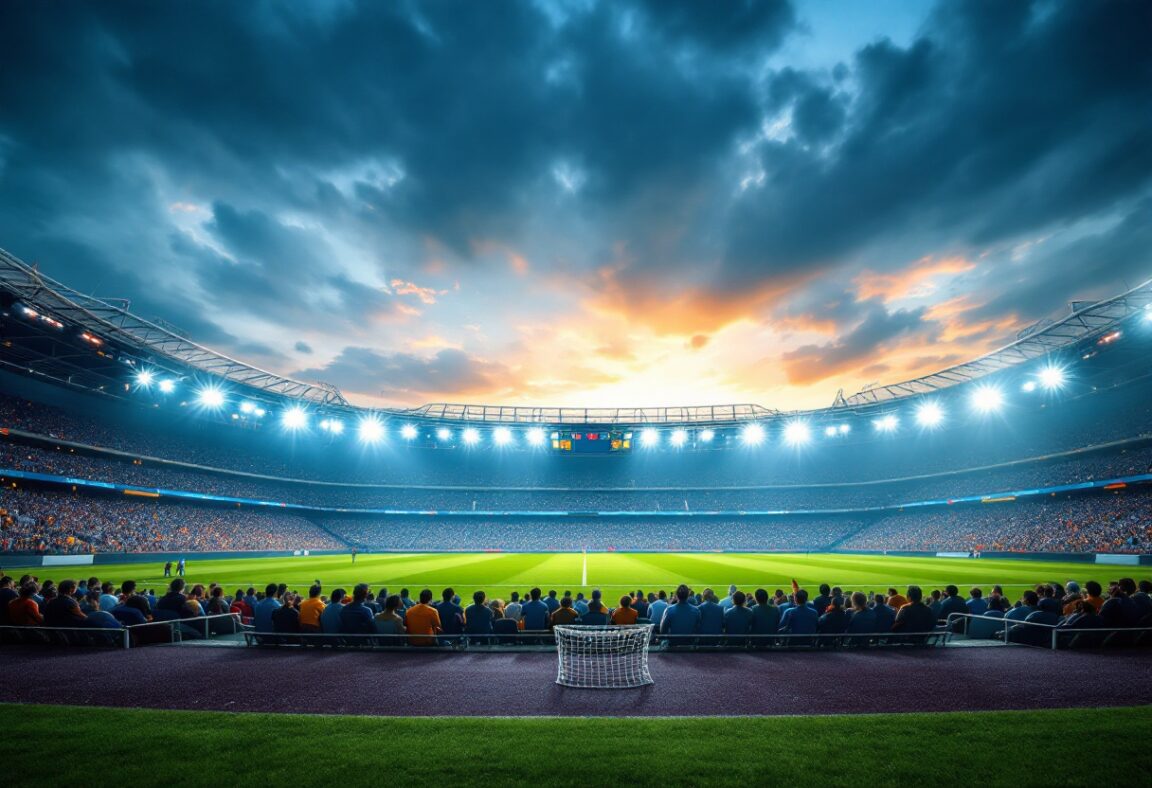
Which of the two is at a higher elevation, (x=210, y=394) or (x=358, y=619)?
(x=210, y=394)

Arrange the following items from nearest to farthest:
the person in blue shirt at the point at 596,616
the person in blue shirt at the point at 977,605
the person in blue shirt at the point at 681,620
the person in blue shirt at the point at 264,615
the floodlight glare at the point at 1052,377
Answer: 1. the person in blue shirt at the point at 596,616
2. the person in blue shirt at the point at 681,620
3. the person in blue shirt at the point at 264,615
4. the person in blue shirt at the point at 977,605
5. the floodlight glare at the point at 1052,377

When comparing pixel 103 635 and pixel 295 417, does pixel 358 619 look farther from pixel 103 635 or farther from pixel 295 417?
pixel 295 417

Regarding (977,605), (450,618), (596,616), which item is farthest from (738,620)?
(977,605)

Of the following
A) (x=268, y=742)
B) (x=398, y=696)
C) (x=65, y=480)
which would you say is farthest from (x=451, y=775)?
(x=65, y=480)

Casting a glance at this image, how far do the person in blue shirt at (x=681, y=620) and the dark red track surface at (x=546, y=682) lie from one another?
22.2 inches

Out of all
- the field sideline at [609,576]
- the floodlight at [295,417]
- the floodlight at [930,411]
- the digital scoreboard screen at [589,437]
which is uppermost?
the floodlight at [930,411]

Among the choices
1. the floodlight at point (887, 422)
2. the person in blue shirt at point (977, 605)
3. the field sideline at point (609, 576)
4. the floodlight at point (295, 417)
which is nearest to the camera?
the person in blue shirt at point (977, 605)

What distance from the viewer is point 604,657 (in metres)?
8.49

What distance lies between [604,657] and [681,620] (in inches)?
75.4

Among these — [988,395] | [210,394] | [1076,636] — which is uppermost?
[988,395]

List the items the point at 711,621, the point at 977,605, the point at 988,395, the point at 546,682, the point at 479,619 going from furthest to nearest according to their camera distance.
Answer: the point at 988,395, the point at 977,605, the point at 479,619, the point at 711,621, the point at 546,682

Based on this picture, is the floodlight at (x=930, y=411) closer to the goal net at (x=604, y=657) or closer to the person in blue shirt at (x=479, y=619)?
the goal net at (x=604, y=657)

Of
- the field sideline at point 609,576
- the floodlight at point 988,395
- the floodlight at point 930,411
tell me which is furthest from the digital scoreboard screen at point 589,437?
the floodlight at point 988,395

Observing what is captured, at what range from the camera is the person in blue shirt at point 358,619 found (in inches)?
371
